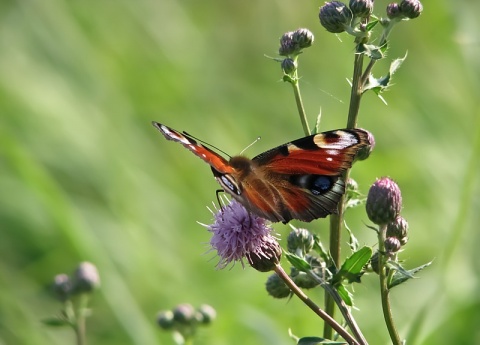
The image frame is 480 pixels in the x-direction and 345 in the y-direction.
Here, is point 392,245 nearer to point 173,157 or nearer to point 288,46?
point 288,46

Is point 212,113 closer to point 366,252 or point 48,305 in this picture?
point 48,305

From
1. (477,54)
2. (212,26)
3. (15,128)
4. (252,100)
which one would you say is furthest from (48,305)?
(212,26)

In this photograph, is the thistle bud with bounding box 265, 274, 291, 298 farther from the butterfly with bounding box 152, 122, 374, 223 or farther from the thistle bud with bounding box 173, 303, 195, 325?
the thistle bud with bounding box 173, 303, 195, 325

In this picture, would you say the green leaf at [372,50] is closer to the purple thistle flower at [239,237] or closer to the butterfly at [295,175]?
the butterfly at [295,175]

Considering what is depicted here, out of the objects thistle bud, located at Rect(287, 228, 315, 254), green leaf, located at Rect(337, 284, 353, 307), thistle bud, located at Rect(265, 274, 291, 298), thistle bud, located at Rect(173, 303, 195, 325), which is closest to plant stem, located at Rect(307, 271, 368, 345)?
green leaf, located at Rect(337, 284, 353, 307)

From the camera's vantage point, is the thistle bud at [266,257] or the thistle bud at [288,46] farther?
the thistle bud at [288,46]

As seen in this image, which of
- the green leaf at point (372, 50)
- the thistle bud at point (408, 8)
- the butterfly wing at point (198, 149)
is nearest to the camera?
the green leaf at point (372, 50)

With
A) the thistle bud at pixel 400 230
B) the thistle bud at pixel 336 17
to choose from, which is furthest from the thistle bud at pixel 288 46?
the thistle bud at pixel 400 230
